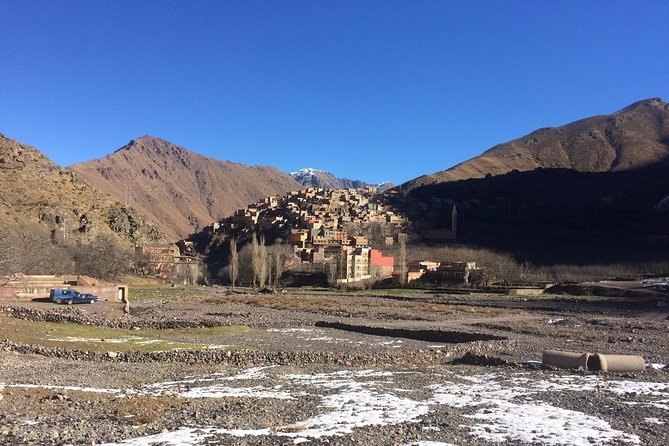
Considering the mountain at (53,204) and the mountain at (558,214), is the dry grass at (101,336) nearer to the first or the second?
the mountain at (53,204)

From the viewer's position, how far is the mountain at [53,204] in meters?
80.4

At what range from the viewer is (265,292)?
78688 mm

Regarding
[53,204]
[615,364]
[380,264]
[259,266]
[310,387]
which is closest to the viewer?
[310,387]

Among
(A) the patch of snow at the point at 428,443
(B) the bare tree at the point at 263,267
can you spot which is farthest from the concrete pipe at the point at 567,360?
(B) the bare tree at the point at 263,267

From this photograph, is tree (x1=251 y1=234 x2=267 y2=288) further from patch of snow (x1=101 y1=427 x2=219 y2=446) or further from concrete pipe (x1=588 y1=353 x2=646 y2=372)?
patch of snow (x1=101 y1=427 x2=219 y2=446)

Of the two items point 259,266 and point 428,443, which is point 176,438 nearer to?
point 428,443

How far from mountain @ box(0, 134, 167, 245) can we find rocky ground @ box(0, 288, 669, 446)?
57.2 metres

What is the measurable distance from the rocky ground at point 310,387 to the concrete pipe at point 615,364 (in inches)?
22.2

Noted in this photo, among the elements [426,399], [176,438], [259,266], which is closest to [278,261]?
[259,266]

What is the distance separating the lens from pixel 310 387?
1427 centimetres

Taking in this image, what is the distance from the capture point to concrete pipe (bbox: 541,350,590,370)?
678 inches

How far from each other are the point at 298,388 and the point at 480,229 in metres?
129

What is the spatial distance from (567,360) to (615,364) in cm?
140

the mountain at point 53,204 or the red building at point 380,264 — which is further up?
the mountain at point 53,204
